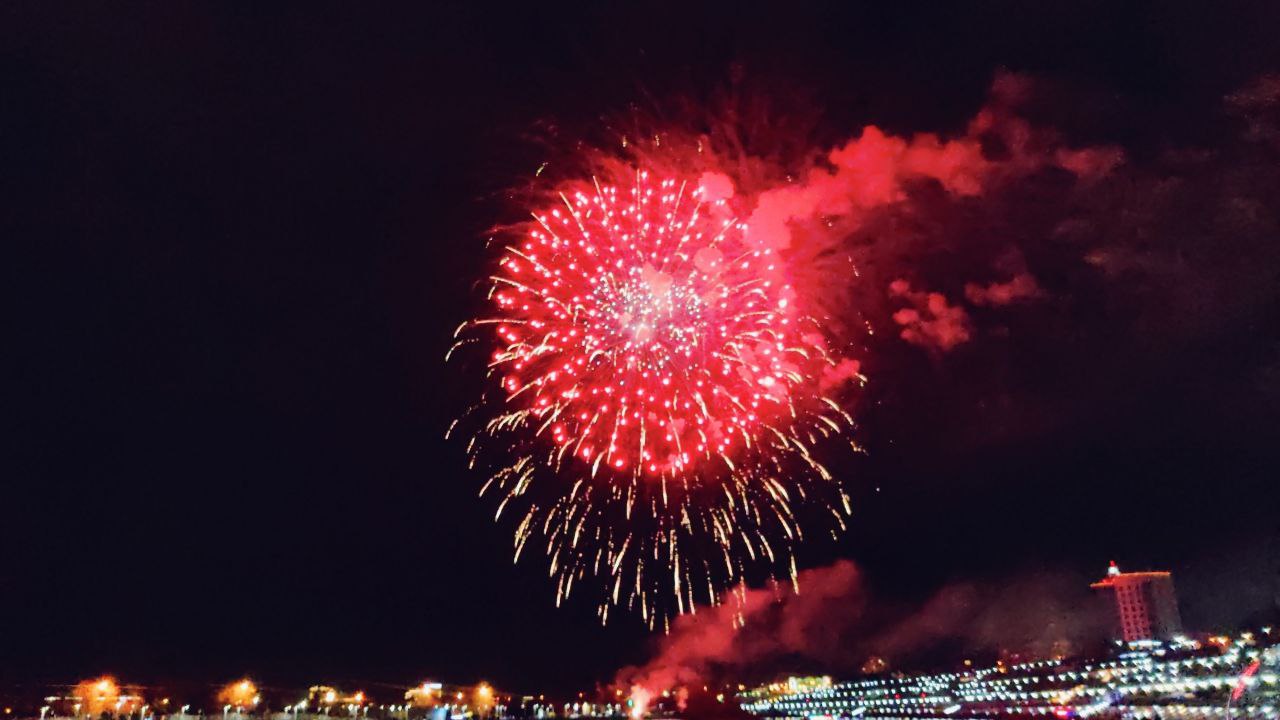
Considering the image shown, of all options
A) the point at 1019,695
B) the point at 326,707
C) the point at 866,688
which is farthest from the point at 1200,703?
the point at 866,688

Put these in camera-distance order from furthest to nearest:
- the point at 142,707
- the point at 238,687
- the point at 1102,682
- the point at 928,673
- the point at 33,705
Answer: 1. the point at 928,673
2. the point at 1102,682
3. the point at 238,687
4. the point at 142,707
5. the point at 33,705

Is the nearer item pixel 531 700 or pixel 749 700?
pixel 531 700

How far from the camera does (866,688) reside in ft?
573

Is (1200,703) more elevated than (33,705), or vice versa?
(33,705)

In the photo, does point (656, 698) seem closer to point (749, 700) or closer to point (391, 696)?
point (391, 696)

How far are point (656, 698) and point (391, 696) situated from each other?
34656mm

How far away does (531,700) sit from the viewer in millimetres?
146000

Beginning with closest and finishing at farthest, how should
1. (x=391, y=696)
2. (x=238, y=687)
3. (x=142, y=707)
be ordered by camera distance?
(x=142, y=707), (x=238, y=687), (x=391, y=696)

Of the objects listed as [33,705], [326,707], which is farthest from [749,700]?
[33,705]

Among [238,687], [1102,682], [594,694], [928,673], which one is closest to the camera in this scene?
[238,687]

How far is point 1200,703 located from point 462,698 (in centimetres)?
8928

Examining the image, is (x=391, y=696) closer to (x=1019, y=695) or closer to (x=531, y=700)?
(x=531, y=700)

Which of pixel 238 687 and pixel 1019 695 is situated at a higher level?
pixel 238 687

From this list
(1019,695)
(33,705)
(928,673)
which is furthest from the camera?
(928,673)
